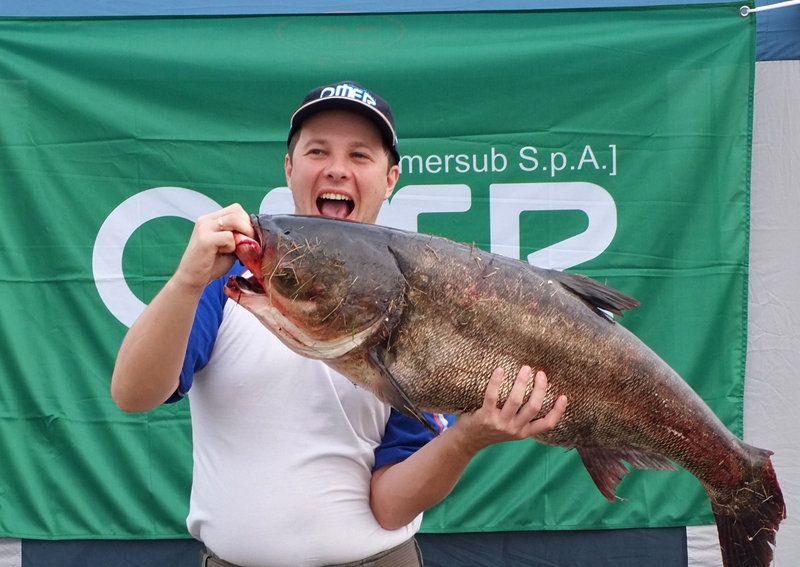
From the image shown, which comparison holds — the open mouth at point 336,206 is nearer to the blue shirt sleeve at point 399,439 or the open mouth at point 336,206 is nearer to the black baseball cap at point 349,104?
the black baseball cap at point 349,104

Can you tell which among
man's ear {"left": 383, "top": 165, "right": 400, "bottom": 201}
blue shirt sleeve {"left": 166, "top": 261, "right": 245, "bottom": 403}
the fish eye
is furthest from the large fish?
man's ear {"left": 383, "top": 165, "right": 400, "bottom": 201}

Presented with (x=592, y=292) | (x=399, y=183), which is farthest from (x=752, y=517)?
(x=399, y=183)

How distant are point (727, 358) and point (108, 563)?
302 cm

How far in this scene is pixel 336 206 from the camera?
6.46 feet

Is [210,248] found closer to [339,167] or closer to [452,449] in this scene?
[339,167]

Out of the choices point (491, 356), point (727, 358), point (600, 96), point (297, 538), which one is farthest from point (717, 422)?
point (600, 96)

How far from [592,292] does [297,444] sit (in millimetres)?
734

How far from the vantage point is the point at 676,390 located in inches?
73.1

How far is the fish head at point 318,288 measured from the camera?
5.52 feet

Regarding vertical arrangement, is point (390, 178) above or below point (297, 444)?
above

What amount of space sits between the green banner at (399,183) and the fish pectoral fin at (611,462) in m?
1.86

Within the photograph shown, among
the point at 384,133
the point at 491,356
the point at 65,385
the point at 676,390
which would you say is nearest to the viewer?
the point at 491,356

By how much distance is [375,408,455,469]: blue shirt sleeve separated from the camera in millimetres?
1908

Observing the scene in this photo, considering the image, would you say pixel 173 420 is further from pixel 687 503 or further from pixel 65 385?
pixel 687 503
